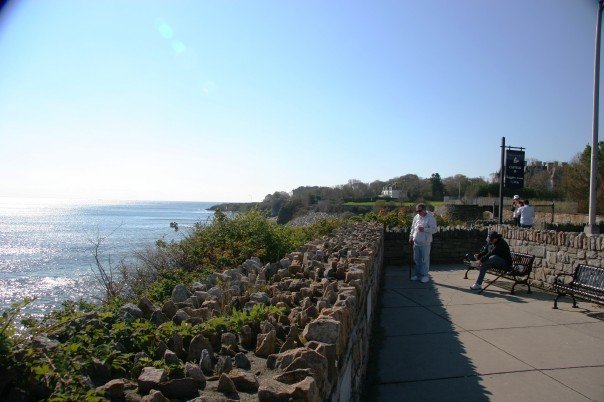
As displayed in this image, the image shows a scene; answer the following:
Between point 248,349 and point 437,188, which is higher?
point 437,188

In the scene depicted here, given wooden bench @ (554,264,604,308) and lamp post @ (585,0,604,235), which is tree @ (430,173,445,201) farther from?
wooden bench @ (554,264,604,308)

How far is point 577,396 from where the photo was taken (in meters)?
4.29

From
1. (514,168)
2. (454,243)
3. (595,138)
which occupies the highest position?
(595,138)

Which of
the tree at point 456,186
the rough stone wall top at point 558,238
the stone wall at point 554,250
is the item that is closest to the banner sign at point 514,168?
the rough stone wall top at point 558,238

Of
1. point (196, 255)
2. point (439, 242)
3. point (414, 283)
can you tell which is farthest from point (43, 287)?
point (439, 242)

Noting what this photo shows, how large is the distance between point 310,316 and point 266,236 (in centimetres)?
600

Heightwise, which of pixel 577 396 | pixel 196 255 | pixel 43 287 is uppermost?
pixel 196 255

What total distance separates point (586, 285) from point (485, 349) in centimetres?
309

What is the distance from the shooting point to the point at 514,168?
1403 centimetres

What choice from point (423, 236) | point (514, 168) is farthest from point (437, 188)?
point (423, 236)

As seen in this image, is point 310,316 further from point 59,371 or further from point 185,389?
A: point 59,371

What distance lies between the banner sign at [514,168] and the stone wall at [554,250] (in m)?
3.68

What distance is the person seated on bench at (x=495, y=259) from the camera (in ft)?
29.8

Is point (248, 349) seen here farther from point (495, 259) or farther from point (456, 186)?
point (456, 186)
